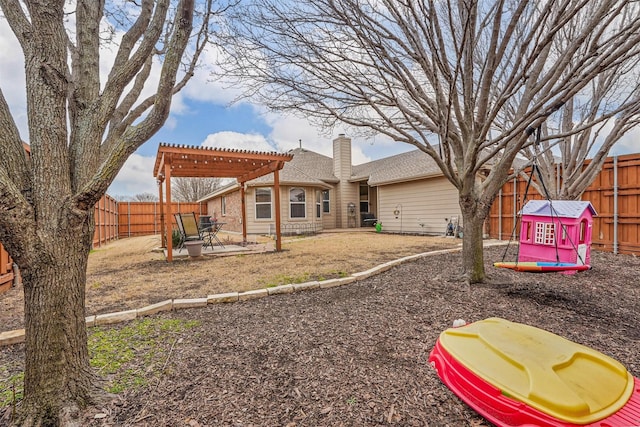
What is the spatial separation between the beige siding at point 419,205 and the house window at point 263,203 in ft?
18.0

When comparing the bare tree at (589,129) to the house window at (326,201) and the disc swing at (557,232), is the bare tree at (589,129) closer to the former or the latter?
the disc swing at (557,232)

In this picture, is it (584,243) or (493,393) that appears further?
(584,243)

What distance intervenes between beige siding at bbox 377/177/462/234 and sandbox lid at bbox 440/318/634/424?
9993 millimetres

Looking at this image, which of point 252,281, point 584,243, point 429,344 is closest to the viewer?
point 429,344

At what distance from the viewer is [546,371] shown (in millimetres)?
1576

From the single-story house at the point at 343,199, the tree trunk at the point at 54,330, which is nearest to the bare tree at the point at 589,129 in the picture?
the single-story house at the point at 343,199

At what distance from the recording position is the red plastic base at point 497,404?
4.50 ft

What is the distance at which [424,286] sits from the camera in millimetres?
4215

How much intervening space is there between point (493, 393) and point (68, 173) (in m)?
2.72

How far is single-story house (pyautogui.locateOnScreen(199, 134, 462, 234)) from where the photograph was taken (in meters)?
12.2

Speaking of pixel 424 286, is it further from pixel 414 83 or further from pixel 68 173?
pixel 68 173

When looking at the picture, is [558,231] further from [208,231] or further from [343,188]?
[343,188]

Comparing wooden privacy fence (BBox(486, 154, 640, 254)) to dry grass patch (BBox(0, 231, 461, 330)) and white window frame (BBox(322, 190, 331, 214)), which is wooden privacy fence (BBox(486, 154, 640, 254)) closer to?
dry grass patch (BBox(0, 231, 461, 330))

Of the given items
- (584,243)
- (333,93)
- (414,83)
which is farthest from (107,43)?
(584,243)
